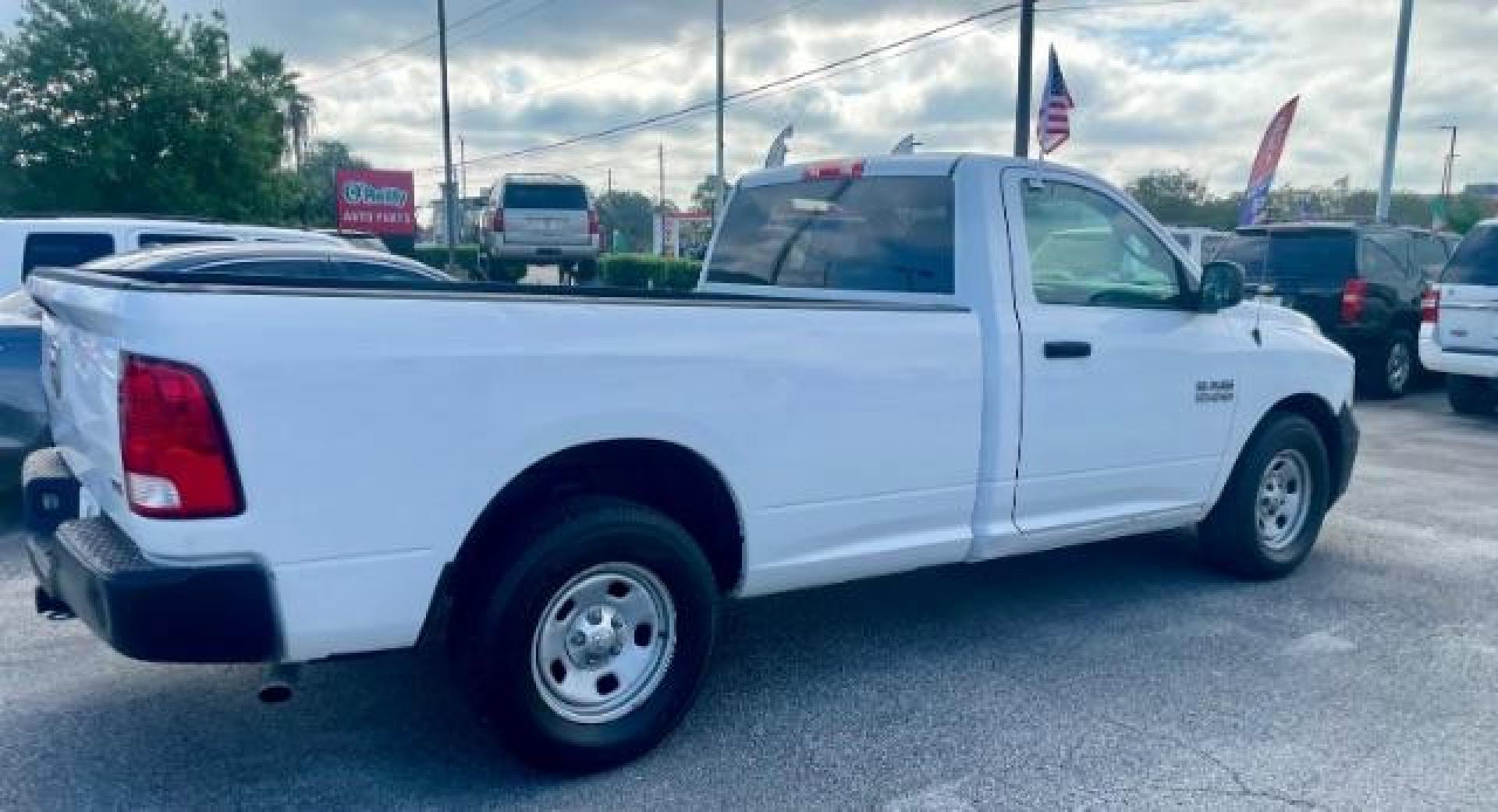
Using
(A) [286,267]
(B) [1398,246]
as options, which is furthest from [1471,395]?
(A) [286,267]

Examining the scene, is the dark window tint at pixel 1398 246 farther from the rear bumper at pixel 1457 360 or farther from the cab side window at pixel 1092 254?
the cab side window at pixel 1092 254

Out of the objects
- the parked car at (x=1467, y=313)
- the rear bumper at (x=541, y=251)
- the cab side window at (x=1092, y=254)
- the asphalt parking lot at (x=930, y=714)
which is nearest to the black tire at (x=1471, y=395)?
the parked car at (x=1467, y=313)

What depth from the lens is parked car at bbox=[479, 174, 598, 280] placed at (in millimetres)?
20984

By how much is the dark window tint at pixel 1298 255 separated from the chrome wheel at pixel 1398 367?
1.19 m

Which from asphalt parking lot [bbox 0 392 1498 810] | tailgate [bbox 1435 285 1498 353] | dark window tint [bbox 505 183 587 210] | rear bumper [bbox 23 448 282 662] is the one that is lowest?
asphalt parking lot [bbox 0 392 1498 810]

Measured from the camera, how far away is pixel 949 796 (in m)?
3.20

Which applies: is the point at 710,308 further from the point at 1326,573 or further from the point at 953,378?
the point at 1326,573

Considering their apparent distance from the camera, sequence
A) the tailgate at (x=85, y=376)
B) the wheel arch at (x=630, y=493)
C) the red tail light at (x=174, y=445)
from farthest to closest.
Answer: the wheel arch at (x=630, y=493) < the tailgate at (x=85, y=376) < the red tail light at (x=174, y=445)

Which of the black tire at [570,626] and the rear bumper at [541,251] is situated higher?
the rear bumper at [541,251]

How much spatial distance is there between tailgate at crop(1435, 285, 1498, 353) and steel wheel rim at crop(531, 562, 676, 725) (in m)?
9.79

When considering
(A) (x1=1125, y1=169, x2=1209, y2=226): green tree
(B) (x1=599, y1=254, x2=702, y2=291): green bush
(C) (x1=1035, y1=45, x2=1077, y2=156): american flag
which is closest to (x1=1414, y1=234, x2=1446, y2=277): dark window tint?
(C) (x1=1035, y1=45, x2=1077, y2=156): american flag

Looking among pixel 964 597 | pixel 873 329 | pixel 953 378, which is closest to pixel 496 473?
pixel 873 329

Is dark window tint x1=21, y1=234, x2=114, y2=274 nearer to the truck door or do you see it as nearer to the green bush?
the truck door

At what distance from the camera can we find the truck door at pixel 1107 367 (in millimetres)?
4215
